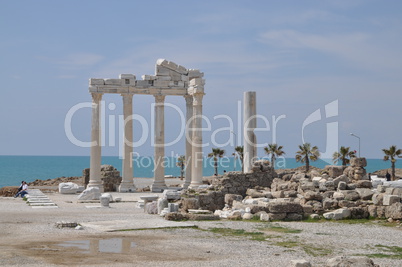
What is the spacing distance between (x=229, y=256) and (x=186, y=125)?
97.2ft

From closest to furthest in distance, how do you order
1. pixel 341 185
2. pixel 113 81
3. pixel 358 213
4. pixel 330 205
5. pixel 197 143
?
pixel 358 213 < pixel 330 205 < pixel 341 185 < pixel 197 143 < pixel 113 81

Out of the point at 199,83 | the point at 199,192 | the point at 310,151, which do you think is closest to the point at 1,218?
→ the point at 199,192

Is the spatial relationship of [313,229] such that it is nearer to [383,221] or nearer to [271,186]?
[383,221]

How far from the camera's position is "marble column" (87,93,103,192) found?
1644 inches

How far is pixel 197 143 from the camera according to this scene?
40312mm

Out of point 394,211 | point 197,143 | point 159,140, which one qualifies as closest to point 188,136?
point 159,140

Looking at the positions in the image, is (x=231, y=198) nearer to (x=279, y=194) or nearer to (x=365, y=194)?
(x=279, y=194)

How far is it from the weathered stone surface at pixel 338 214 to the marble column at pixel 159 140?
2238cm

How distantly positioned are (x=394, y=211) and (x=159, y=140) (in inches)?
953

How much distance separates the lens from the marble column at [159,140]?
142 ft

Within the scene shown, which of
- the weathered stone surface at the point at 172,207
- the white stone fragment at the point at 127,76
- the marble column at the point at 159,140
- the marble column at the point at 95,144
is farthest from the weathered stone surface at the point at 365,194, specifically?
the white stone fragment at the point at 127,76

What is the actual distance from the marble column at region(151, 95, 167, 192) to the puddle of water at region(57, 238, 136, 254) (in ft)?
86.3

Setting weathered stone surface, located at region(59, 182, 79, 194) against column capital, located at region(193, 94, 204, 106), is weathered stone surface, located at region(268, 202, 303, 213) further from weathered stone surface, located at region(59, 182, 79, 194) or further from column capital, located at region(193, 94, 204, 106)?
weathered stone surface, located at region(59, 182, 79, 194)

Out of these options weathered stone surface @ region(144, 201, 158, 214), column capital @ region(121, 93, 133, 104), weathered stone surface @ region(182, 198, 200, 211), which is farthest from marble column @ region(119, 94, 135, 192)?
weathered stone surface @ region(182, 198, 200, 211)
